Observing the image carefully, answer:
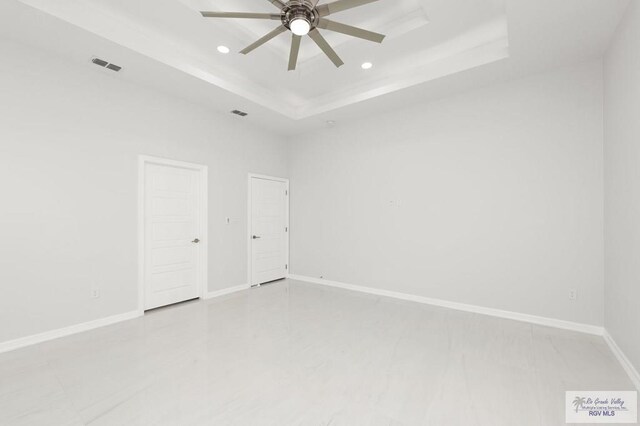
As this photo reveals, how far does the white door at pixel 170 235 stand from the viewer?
392 centimetres

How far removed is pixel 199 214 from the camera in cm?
450

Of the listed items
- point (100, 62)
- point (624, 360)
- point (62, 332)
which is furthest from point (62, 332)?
point (624, 360)

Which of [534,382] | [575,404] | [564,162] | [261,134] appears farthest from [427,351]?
[261,134]

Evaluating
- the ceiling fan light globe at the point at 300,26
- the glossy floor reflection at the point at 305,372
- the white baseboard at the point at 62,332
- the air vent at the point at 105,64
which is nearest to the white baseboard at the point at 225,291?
the glossy floor reflection at the point at 305,372

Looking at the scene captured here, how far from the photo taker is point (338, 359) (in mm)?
2623

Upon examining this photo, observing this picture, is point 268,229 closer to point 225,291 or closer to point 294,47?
point 225,291

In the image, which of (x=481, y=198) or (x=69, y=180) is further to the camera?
(x=481, y=198)

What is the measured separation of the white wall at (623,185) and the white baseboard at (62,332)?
5.18 m

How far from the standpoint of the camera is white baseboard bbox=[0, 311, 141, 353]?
9.18ft

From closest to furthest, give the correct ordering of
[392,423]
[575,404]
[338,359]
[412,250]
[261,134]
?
1. [392,423]
2. [575,404]
3. [338,359]
4. [412,250]
5. [261,134]

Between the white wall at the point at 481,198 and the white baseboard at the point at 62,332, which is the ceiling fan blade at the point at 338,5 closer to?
the white wall at the point at 481,198

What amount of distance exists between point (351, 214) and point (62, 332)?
13.7 feet

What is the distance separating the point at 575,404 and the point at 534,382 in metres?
0.28

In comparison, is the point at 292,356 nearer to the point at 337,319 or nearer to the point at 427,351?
the point at 337,319
